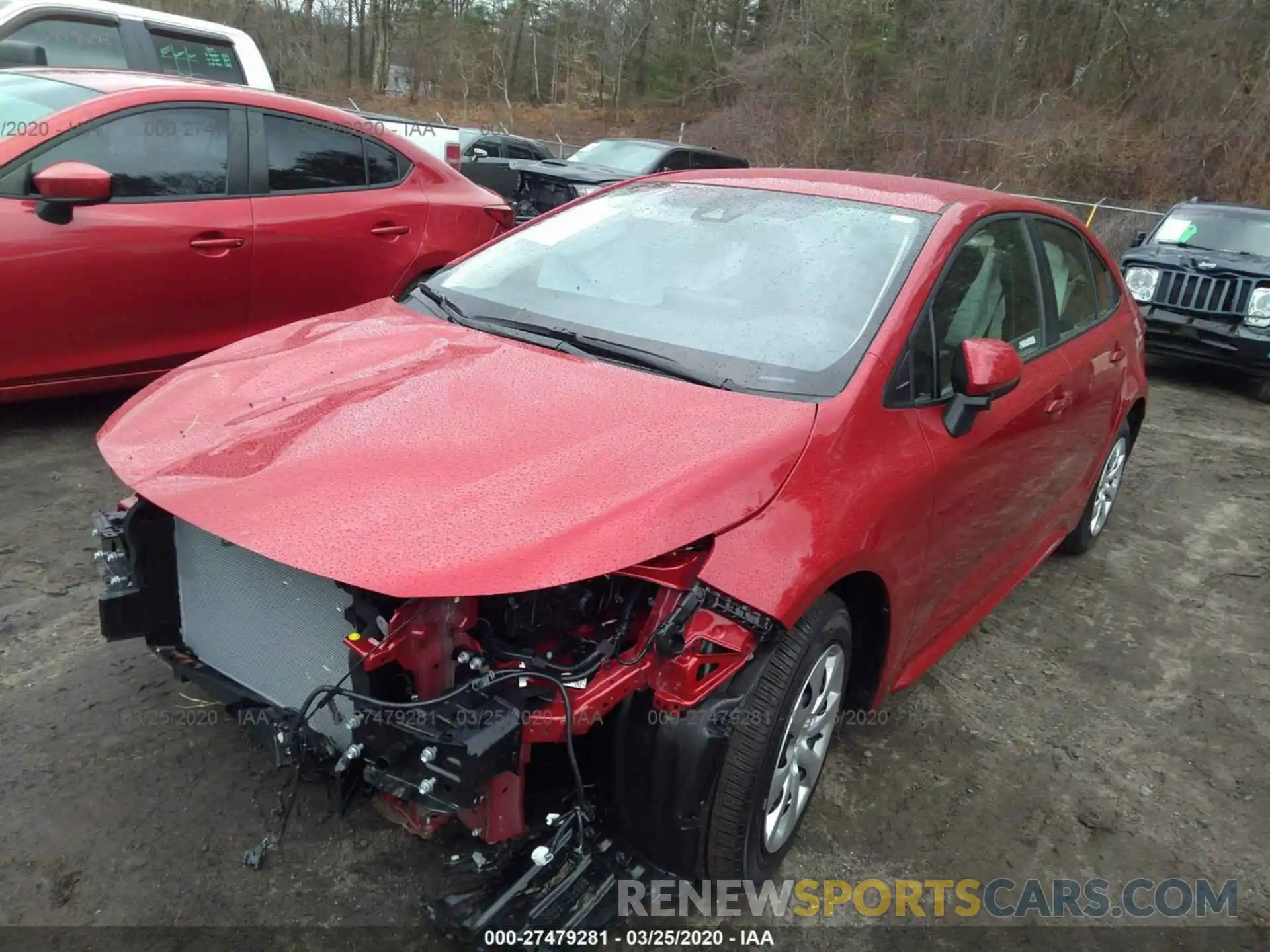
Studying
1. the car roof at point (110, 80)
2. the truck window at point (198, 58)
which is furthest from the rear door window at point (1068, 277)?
the truck window at point (198, 58)

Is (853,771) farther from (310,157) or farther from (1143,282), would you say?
(1143,282)

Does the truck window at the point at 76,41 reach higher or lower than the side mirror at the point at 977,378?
higher

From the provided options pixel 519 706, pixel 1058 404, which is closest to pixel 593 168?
pixel 1058 404

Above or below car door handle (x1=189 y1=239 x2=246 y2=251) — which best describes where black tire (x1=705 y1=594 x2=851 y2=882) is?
below

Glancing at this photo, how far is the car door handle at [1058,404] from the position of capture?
3.26m

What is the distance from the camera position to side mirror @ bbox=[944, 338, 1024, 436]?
2.53 meters

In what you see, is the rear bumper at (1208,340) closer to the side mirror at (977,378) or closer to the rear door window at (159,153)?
the side mirror at (977,378)

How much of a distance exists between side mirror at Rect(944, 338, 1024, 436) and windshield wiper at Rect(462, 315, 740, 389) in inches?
26.2

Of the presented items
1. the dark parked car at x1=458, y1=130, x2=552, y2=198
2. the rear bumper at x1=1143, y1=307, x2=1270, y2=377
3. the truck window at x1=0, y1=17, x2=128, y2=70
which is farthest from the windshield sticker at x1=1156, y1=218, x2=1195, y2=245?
the truck window at x1=0, y1=17, x2=128, y2=70

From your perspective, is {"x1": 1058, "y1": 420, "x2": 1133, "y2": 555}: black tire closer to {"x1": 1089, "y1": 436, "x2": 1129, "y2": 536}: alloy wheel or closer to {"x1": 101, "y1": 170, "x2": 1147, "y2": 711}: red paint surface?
{"x1": 1089, "y1": 436, "x2": 1129, "y2": 536}: alloy wheel

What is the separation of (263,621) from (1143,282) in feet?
29.4

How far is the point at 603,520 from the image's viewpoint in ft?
6.17

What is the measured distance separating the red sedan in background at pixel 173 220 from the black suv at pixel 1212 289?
6.79 meters

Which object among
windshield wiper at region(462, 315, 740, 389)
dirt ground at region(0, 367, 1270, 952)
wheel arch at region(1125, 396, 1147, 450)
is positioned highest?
windshield wiper at region(462, 315, 740, 389)
